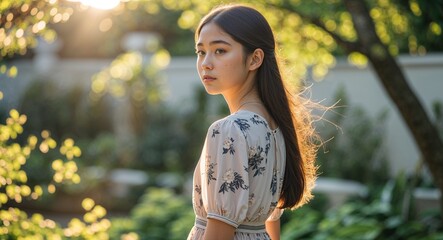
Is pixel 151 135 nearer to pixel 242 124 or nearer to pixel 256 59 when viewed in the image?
pixel 256 59

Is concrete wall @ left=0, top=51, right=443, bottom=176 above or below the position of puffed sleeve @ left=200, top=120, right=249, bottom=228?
above

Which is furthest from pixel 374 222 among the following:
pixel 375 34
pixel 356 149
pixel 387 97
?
pixel 387 97

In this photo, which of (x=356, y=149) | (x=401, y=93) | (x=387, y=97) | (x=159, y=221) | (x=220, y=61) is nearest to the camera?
(x=220, y=61)

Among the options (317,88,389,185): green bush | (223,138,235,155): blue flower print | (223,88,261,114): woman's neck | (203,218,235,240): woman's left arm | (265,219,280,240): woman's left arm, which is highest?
(317,88,389,185): green bush

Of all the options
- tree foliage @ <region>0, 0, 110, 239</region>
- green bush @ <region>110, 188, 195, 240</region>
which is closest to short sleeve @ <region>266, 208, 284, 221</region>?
tree foliage @ <region>0, 0, 110, 239</region>

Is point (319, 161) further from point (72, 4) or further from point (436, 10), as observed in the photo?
point (72, 4)

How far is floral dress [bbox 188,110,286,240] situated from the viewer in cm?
219

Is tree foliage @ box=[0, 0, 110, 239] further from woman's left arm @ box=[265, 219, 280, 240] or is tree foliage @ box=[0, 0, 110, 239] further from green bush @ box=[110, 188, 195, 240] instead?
green bush @ box=[110, 188, 195, 240]

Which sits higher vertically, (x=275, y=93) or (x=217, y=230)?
(x=275, y=93)

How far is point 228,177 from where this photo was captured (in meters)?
2.19

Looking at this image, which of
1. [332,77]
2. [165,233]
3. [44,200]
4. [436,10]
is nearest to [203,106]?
[332,77]

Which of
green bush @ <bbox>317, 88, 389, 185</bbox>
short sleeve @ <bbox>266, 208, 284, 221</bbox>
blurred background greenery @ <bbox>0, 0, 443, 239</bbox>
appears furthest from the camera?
green bush @ <bbox>317, 88, 389, 185</bbox>

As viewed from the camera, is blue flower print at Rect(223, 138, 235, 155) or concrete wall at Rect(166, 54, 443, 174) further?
concrete wall at Rect(166, 54, 443, 174)

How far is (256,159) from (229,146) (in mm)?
106
